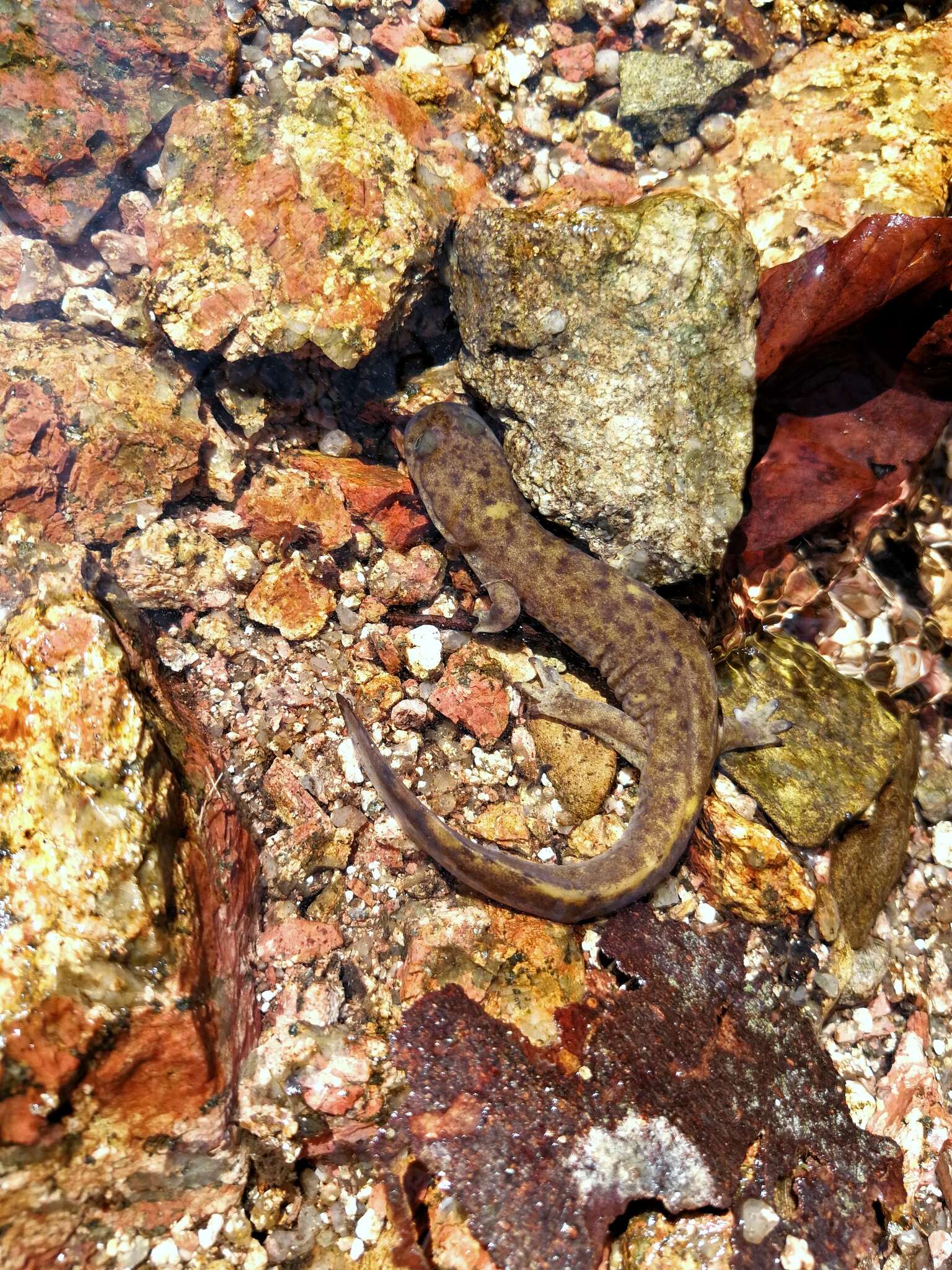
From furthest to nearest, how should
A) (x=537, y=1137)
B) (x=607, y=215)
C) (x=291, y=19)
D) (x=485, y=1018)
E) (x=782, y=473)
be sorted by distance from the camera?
1. (x=291, y=19)
2. (x=782, y=473)
3. (x=607, y=215)
4. (x=485, y=1018)
5. (x=537, y=1137)

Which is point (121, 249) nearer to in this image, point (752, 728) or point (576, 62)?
point (576, 62)

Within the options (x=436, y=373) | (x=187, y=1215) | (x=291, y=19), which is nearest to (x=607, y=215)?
(x=436, y=373)

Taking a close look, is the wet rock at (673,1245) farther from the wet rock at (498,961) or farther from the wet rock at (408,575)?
the wet rock at (408,575)

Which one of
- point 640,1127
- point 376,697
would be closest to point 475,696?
point 376,697

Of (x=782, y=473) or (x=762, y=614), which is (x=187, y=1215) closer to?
(x=762, y=614)

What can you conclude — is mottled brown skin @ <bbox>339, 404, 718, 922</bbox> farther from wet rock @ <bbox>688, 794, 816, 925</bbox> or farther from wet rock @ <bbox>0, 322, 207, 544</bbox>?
wet rock @ <bbox>0, 322, 207, 544</bbox>

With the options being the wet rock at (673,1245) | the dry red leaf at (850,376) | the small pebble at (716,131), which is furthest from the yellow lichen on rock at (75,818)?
the small pebble at (716,131)
